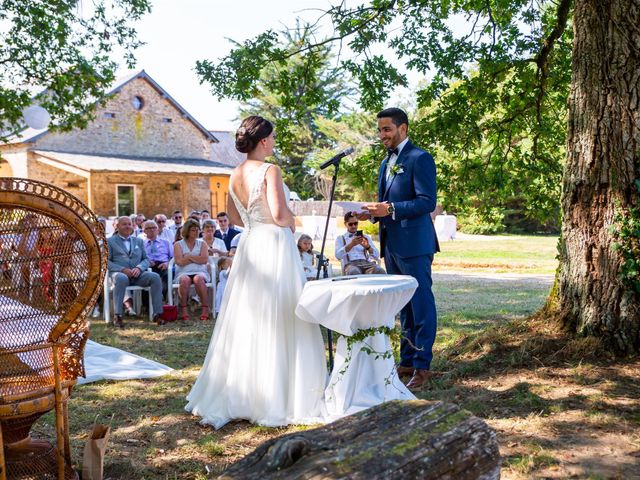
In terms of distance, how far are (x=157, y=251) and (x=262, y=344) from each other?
631 cm

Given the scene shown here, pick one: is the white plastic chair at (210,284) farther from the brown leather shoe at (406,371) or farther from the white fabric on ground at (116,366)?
the brown leather shoe at (406,371)

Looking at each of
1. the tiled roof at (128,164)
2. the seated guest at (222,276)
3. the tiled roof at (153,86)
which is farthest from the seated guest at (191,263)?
the tiled roof at (153,86)

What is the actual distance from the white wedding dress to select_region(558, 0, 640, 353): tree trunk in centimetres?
222

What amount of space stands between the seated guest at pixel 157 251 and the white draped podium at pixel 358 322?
6143mm

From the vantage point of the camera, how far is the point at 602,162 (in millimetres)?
5156

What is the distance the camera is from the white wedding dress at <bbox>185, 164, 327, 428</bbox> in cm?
459

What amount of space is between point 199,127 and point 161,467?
33962mm

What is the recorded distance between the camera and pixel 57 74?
11992 mm

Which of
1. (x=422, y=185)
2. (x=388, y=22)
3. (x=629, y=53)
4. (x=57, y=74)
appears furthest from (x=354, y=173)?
(x=57, y=74)

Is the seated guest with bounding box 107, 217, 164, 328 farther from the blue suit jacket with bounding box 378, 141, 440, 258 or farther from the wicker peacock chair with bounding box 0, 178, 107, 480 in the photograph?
the wicker peacock chair with bounding box 0, 178, 107, 480

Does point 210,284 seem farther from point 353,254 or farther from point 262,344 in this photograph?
point 262,344

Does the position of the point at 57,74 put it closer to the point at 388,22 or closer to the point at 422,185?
the point at 388,22

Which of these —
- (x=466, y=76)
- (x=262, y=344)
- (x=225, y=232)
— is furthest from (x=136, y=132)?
(x=262, y=344)

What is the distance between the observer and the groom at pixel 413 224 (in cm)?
522
